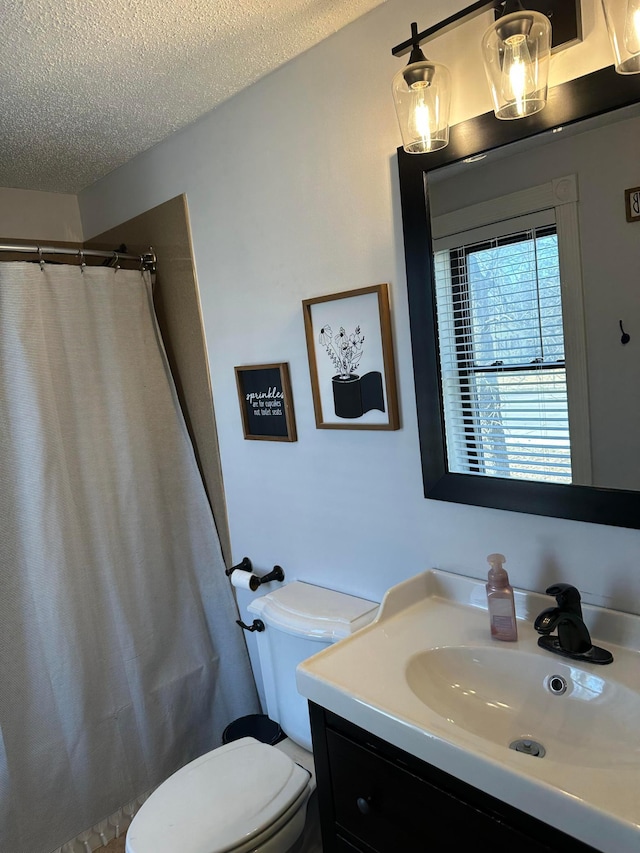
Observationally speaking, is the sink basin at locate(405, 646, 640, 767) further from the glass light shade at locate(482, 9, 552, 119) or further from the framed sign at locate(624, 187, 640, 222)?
the glass light shade at locate(482, 9, 552, 119)

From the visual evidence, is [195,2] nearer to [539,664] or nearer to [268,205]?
[268,205]

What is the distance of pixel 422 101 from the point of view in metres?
1.20

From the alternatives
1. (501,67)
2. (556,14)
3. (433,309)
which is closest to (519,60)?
(501,67)

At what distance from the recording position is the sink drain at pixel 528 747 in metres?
1.06

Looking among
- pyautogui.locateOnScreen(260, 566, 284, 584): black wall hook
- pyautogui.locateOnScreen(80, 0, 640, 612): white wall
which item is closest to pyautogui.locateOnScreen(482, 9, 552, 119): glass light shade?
pyautogui.locateOnScreen(80, 0, 640, 612): white wall

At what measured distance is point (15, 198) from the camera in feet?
7.78

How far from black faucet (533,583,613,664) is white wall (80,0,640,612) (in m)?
0.11

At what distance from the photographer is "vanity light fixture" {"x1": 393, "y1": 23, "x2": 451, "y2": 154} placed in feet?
3.91

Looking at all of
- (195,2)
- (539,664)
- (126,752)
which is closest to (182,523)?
(126,752)

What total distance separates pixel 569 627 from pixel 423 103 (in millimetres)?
1054

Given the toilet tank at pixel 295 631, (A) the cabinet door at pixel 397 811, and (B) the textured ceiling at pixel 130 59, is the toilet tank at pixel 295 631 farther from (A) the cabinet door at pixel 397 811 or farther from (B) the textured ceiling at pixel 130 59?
(B) the textured ceiling at pixel 130 59

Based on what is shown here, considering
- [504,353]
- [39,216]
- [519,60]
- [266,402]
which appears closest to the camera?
[519,60]

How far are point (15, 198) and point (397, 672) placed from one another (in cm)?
225

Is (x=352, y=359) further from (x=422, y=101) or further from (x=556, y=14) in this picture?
(x=556, y=14)
